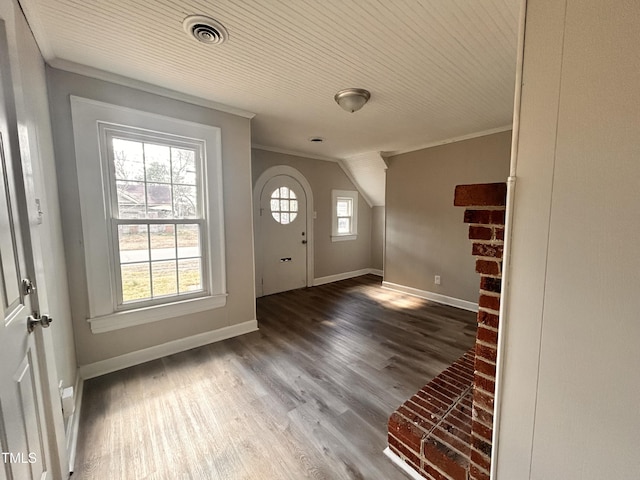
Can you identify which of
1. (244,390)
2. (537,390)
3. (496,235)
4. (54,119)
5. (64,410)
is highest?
(54,119)

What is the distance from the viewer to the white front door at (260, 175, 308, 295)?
406cm

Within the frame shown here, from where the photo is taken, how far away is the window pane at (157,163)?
220cm

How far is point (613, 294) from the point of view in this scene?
660 mm

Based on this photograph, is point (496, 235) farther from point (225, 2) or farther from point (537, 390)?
point (225, 2)

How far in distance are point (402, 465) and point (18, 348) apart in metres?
1.71

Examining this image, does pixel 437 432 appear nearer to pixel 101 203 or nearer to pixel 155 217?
pixel 155 217

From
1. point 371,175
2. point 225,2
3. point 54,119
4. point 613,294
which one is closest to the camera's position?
point 613,294

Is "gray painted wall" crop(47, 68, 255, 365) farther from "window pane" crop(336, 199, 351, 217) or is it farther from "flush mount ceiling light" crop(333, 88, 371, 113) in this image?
"window pane" crop(336, 199, 351, 217)

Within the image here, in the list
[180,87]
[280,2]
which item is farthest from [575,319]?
[180,87]

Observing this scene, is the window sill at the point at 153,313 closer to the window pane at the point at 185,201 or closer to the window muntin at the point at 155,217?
the window muntin at the point at 155,217

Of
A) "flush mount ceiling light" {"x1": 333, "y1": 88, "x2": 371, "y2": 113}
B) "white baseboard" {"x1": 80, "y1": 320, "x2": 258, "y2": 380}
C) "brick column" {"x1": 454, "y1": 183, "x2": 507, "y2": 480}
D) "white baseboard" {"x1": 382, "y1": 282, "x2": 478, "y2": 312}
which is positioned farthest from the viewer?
"white baseboard" {"x1": 382, "y1": 282, "x2": 478, "y2": 312}

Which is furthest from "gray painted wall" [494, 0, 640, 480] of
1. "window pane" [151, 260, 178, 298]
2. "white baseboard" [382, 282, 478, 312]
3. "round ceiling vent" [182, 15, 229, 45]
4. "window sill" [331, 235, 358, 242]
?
"window sill" [331, 235, 358, 242]

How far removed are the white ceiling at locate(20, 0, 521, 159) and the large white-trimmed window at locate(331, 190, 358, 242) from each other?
2361mm

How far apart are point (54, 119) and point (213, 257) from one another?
4.91ft
